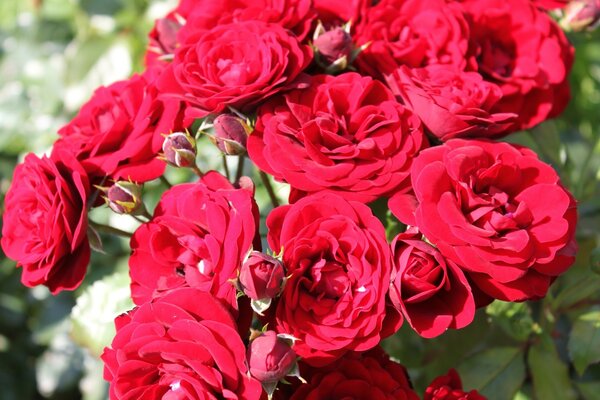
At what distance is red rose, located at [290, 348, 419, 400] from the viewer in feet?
2.68

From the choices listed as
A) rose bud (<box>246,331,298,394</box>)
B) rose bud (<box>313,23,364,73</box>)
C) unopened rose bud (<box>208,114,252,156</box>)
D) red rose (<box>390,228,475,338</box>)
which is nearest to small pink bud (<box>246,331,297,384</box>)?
rose bud (<box>246,331,298,394</box>)

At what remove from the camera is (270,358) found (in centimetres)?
73

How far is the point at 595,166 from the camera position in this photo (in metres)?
1.56

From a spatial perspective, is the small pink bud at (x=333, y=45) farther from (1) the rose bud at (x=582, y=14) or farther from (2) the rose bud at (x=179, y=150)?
(1) the rose bud at (x=582, y=14)

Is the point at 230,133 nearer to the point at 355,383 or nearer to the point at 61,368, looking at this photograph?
the point at 355,383

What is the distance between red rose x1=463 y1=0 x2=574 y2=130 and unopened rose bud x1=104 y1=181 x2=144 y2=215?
0.54m

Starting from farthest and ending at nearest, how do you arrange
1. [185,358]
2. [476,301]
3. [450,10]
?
[450,10] → [476,301] → [185,358]

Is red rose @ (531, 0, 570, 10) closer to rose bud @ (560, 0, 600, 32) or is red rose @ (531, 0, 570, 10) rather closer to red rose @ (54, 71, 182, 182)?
rose bud @ (560, 0, 600, 32)

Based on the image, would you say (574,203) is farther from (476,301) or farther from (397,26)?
(397,26)

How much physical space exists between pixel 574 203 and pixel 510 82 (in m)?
0.30

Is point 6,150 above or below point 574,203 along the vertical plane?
below

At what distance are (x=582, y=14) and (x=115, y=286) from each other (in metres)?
0.92

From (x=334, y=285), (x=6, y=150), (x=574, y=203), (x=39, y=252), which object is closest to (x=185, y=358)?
(x=334, y=285)

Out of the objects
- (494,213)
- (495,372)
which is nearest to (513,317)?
(495,372)
